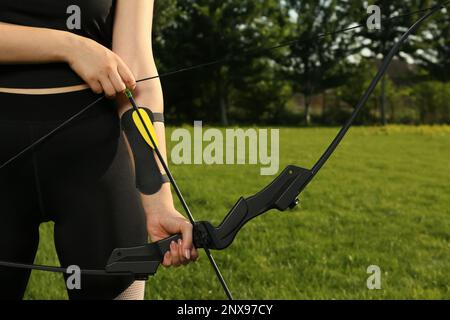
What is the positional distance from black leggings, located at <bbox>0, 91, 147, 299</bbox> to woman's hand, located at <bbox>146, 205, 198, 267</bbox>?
0.27 feet

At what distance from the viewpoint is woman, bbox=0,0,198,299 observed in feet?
3.69

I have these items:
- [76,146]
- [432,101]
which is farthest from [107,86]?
[432,101]

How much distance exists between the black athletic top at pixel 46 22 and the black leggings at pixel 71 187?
0.10 ft

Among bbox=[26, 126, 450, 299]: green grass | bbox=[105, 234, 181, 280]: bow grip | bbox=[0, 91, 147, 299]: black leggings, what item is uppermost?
bbox=[0, 91, 147, 299]: black leggings

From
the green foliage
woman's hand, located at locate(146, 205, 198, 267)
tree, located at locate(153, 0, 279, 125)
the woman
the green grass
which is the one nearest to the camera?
woman's hand, located at locate(146, 205, 198, 267)

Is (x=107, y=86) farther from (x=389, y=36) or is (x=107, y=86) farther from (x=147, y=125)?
(x=389, y=36)

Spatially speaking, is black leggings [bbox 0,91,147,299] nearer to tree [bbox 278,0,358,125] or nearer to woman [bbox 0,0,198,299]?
woman [bbox 0,0,198,299]

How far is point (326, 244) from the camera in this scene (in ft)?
13.6

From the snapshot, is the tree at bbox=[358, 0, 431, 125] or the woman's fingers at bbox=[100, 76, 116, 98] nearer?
the woman's fingers at bbox=[100, 76, 116, 98]

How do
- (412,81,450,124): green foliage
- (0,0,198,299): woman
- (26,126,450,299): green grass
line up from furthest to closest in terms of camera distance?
(412,81,450,124): green foliage < (26,126,450,299): green grass < (0,0,198,299): woman

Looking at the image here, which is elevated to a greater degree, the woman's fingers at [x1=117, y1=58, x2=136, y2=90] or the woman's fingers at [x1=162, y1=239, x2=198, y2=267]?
the woman's fingers at [x1=117, y1=58, x2=136, y2=90]

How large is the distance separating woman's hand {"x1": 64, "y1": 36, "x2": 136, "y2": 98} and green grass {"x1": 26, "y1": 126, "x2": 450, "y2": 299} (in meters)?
2.18

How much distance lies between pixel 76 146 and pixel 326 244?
10.6 ft

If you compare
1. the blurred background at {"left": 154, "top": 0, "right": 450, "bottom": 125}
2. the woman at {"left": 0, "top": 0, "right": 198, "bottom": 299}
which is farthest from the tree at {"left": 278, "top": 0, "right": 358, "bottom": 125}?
the woman at {"left": 0, "top": 0, "right": 198, "bottom": 299}
